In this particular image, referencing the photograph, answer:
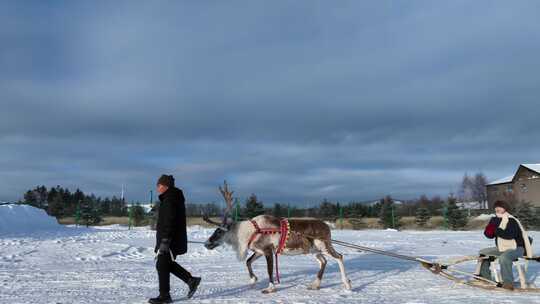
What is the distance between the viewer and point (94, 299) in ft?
24.4

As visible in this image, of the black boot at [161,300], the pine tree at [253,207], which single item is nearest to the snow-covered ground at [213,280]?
the black boot at [161,300]

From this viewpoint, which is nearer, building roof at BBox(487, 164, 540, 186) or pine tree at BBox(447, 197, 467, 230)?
pine tree at BBox(447, 197, 467, 230)

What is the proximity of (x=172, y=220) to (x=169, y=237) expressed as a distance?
0.93ft

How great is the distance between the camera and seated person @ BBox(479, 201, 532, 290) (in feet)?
28.0

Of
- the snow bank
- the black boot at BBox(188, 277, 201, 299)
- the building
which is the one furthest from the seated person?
the building

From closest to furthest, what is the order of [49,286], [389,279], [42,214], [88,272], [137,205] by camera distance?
[49,286]
[389,279]
[88,272]
[42,214]
[137,205]

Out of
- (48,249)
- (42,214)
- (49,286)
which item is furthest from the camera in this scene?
(42,214)

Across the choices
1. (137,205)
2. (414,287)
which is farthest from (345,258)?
(137,205)

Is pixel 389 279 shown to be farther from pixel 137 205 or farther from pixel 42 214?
pixel 137 205

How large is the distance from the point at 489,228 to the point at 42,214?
95.4ft

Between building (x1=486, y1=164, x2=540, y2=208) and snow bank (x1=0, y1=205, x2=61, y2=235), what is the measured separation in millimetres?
62342

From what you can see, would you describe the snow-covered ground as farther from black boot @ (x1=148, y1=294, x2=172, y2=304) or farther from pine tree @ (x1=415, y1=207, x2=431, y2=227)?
pine tree @ (x1=415, y1=207, x2=431, y2=227)

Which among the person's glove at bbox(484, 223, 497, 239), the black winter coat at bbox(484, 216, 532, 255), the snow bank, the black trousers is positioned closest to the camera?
the black trousers

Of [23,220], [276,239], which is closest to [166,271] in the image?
[276,239]
